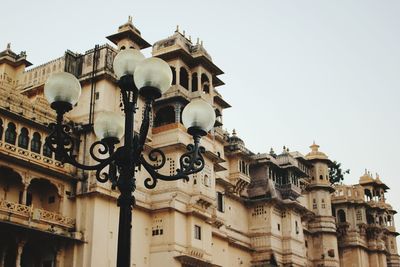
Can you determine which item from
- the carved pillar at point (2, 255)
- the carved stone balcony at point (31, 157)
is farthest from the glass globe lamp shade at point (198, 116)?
the carved pillar at point (2, 255)

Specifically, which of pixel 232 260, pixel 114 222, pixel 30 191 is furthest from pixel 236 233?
pixel 30 191

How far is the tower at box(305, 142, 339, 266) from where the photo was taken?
172 feet

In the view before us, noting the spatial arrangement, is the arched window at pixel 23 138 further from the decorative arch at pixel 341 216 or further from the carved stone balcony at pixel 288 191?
the decorative arch at pixel 341 216

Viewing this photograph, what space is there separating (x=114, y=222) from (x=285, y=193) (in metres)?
19.1

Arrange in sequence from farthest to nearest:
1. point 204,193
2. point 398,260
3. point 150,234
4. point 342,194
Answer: point 398,260
point 342,194
point 204,193
point 150,234

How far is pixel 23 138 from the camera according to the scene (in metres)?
28.5

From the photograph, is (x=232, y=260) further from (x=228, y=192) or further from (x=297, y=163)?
(x=297, y=163)

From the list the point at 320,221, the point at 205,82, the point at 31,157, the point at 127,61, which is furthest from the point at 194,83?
the point at 127,61


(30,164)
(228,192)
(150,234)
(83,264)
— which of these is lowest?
(83,264)

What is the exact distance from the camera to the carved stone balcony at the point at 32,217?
1016 inches

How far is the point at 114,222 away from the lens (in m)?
30.5

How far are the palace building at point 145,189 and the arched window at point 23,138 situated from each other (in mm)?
75

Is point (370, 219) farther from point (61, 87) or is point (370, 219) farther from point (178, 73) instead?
point (61, 87)

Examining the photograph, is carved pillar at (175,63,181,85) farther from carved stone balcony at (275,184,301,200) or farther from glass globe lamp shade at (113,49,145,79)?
glass globe lamp shade at (113,49,145,79)
